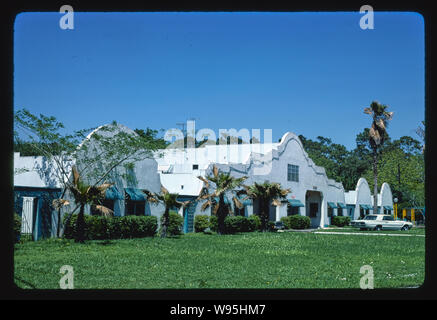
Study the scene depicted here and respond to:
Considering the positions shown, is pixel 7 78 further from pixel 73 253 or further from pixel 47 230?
pixel 47 230

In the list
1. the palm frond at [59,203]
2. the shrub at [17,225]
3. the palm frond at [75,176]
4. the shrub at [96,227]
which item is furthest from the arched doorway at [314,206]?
the shrub at [17,225]

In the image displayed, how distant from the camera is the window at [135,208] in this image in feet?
64.4

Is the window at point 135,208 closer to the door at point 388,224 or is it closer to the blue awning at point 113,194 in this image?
the blue awning at point 113,194

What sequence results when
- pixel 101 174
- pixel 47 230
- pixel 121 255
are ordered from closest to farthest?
pixel 121 255 < pixel 47 230 < pixel 101 174

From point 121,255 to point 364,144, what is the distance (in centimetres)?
4264

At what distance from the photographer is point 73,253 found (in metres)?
12.2

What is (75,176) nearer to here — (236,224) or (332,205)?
(236,224)

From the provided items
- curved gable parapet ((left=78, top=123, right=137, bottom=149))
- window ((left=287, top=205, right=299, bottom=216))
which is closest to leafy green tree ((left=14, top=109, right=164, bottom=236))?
curved gable parapet ((left=78, top=123, right=137, bottom=149))

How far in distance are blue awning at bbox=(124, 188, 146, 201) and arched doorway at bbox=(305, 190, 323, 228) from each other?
16874mm

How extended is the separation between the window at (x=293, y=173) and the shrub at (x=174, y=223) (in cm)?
1167

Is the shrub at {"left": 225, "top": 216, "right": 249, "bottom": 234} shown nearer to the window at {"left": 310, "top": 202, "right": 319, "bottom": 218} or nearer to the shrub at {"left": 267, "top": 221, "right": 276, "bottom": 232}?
the shrub at {"left": 267, "top": 221, "right": 276, "bottom": 232}

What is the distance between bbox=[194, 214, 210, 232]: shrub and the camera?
22.5m

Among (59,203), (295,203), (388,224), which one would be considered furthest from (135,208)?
(388,224)
